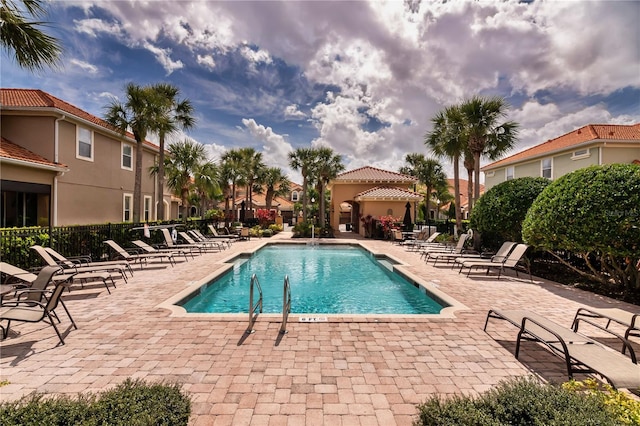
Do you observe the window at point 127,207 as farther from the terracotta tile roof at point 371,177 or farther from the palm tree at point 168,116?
the terracotta tile roof at point 371,177

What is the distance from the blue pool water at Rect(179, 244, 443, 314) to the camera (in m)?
7.66

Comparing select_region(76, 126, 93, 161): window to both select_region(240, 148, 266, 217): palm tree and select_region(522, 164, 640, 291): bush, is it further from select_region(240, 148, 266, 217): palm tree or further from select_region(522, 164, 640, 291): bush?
select_region(522, 164, 640, 291): bush

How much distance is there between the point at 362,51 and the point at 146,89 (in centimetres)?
1173

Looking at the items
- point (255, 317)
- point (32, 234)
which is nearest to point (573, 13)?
point (255, 317)

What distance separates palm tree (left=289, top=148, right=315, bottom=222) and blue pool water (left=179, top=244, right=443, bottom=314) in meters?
11.7

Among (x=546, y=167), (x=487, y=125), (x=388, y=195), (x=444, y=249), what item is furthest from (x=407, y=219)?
(x=546, y=167)

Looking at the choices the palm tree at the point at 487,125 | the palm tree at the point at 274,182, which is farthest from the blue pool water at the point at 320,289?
the palm tree at the point at 274,182

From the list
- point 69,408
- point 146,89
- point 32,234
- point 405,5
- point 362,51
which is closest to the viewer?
point 69,408

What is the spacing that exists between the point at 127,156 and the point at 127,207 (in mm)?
3535

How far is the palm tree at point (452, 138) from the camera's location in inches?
731

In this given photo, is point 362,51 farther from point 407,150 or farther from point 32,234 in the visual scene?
point 407,150

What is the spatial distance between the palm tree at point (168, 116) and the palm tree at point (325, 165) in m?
10.8

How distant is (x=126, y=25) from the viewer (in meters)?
12.1

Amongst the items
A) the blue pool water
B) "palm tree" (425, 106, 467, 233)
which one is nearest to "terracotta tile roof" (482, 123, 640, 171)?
"palm tree" (425, 106, 467, 233)
